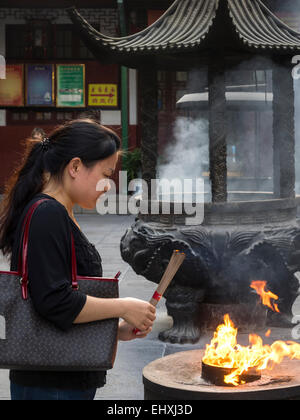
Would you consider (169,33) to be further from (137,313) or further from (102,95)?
(102,95)

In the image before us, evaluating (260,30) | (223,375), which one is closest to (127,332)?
(223,375)

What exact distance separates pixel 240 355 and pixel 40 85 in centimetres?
1501

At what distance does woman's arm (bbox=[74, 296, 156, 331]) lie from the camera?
81.7 inches

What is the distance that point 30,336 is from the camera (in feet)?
6.72

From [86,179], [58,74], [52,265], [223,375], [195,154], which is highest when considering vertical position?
[58,74]
